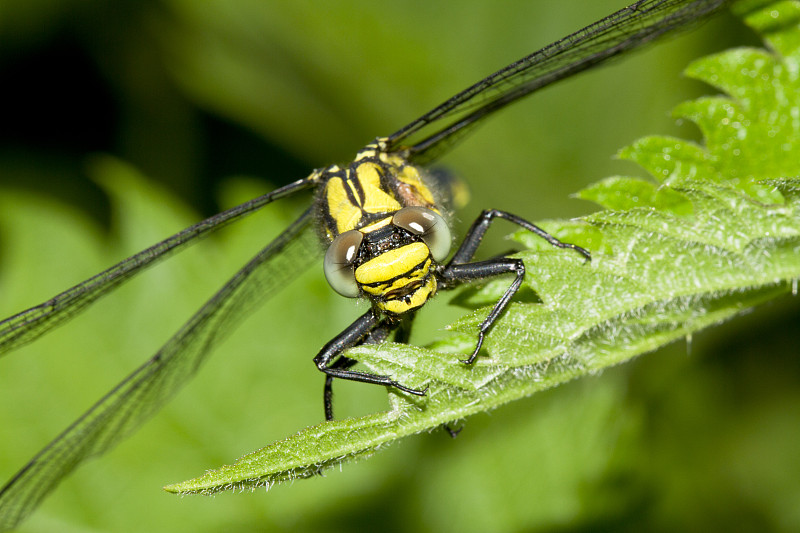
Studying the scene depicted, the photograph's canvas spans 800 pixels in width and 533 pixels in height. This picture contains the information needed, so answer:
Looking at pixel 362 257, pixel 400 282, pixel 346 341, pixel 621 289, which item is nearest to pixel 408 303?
pixel 400 282

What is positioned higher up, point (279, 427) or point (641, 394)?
point (279, 427)

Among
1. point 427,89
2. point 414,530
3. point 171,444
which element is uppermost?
point 427,89

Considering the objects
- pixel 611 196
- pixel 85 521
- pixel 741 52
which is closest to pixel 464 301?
pixel 611 196

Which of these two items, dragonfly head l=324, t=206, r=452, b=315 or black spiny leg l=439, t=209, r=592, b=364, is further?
dragonfly head l=324, t=206, r=452, b=315

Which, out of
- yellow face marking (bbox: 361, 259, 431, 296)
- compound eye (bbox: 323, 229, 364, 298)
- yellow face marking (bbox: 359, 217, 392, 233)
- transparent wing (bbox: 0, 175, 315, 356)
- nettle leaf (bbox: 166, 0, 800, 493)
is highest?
transparent wing (bbox: 0, 175, 315, 356)

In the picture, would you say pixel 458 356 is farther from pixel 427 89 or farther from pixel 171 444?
pixel 427 89

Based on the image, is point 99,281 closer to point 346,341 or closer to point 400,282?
point 346,341

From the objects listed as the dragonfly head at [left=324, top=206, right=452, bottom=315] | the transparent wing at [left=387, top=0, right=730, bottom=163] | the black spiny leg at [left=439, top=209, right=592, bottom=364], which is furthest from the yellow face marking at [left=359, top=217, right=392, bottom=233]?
the transparent wing at [left=387, top=0, right=730, bottom=163]

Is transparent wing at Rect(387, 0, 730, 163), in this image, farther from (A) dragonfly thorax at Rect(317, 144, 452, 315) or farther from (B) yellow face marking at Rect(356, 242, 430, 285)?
(B) yellow face marking at Rect(356, 242, 430, 285)
